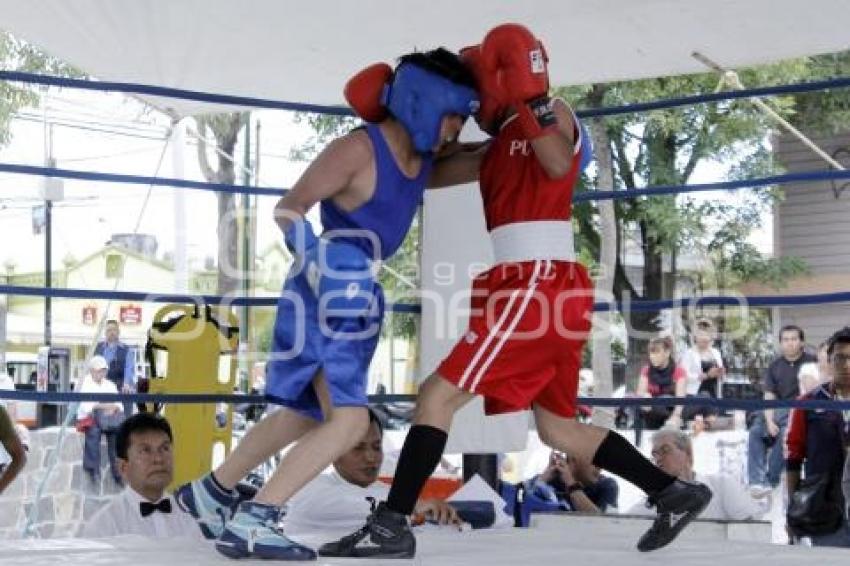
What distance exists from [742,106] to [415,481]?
8.94m

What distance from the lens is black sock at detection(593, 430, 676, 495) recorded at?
2445 millimetres

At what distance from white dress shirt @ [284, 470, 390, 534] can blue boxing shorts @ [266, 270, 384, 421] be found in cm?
69

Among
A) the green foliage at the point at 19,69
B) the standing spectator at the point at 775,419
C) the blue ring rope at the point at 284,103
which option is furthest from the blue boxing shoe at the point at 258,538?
the green foliage at the point at 19,69

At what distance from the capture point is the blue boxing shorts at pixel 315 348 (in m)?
2.27

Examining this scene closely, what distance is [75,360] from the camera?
1730cm

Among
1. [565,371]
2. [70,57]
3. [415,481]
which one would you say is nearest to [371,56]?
[70,57]

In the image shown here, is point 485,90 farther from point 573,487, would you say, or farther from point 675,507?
point 573,487

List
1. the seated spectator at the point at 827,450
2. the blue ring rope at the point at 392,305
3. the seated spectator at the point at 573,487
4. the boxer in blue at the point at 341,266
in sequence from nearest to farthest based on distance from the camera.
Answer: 1. the boxer in blue at the point at 341,266
2. the blue ring rope at the point at 392,305
3. the seated spectator at the point at 827,450
4. the seated spectator at the point at 573,487

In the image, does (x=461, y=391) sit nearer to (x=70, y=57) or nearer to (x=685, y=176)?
(x=70, y=57)

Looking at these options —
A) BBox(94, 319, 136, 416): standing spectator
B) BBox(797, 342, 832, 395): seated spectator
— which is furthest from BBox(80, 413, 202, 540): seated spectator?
BBox(94, 319, 136, 416): standing spectator

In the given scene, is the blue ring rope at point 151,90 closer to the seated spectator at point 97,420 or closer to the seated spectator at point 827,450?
the seated spectator at point 827,450

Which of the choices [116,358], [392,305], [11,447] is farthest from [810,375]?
[116,358]

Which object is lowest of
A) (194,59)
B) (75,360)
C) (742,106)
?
(75,360)

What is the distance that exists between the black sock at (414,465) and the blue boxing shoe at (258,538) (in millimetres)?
196
